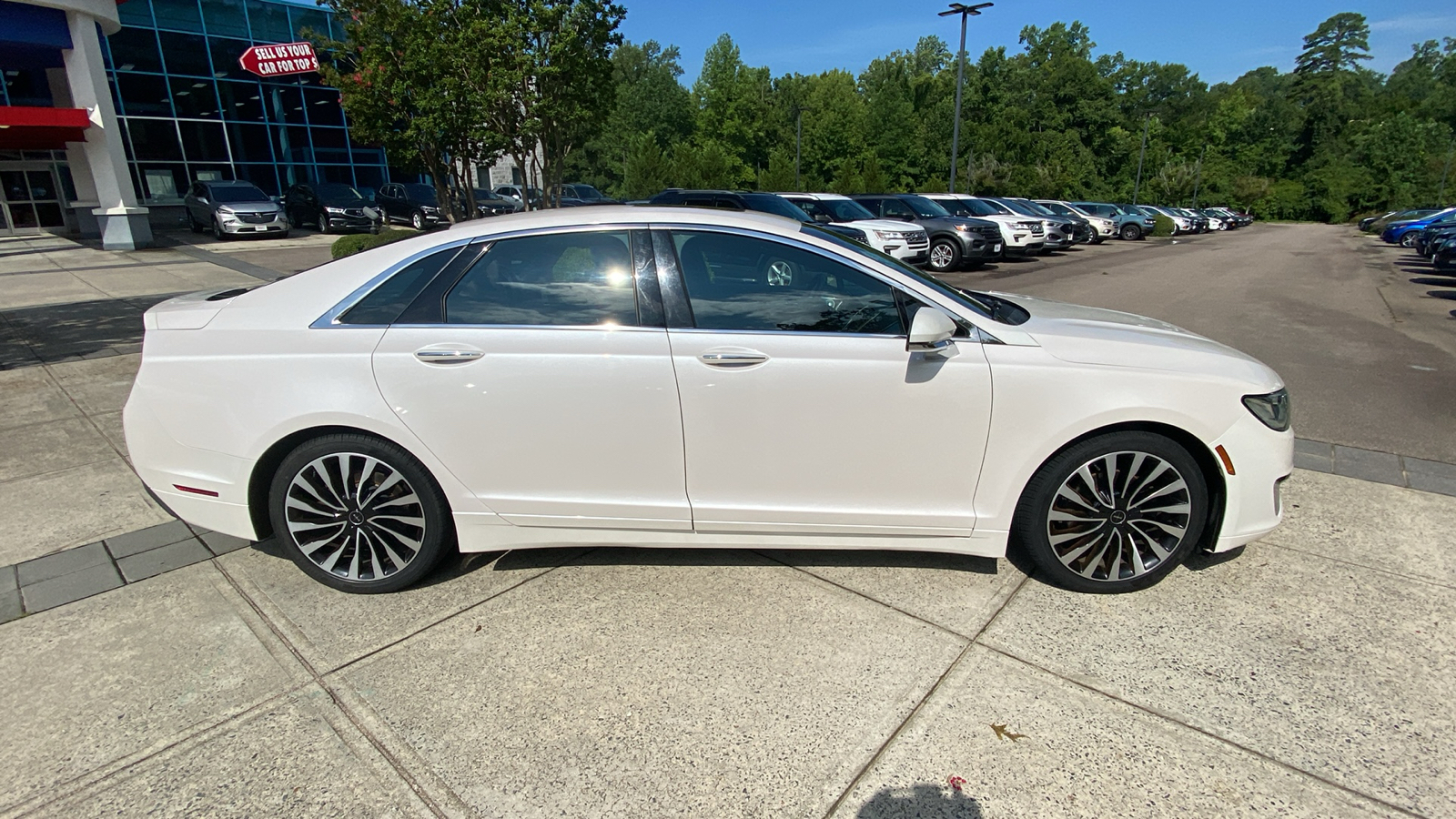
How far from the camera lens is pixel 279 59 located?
29609 millimetres

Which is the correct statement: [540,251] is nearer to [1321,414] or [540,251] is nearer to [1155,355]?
[1155,355]

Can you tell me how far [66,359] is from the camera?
7.43 metres

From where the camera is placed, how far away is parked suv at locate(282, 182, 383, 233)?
24938 mm

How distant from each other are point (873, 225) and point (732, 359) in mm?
13104

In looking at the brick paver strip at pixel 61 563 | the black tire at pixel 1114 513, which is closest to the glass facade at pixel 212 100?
the brick paver strip at pixel 61 563

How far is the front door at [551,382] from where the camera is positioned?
3049mm

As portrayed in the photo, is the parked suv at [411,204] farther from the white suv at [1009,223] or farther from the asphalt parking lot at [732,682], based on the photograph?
the asphalt parking lot at [732,682]

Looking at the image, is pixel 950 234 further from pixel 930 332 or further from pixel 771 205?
pixel 930 332

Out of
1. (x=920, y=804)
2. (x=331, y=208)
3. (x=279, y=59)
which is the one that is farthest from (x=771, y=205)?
(x=279, y=59)

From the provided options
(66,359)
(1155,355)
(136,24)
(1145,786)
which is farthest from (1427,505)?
(136,24)

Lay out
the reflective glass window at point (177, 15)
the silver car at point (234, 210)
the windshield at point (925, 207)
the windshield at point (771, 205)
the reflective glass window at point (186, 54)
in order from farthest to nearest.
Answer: the reflective glass window at point (186, 54) < the reflective glass window at point (177, 15) < the silver car at point (234, 210) < the windshield at point (925, 207) < the windshield at point (771, 205)

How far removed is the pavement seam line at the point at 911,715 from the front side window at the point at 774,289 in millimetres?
1246

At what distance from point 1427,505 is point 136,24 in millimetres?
37278

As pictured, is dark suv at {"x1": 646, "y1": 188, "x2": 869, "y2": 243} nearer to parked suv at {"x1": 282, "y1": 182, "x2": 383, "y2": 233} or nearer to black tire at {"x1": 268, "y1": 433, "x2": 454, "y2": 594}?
black tire at {"x1": 268, "y1": 433, "x2": 454, "y2": 594}
